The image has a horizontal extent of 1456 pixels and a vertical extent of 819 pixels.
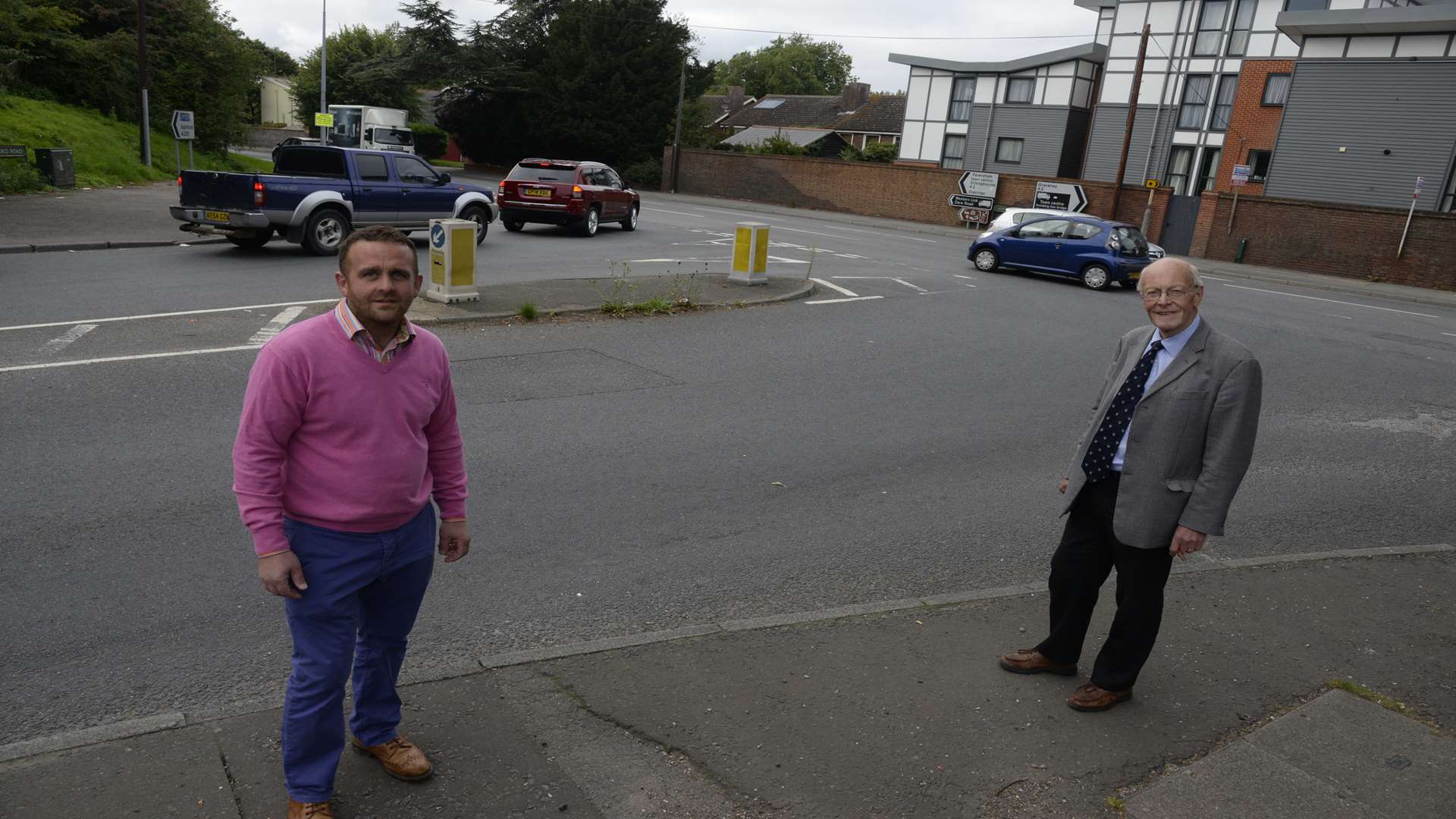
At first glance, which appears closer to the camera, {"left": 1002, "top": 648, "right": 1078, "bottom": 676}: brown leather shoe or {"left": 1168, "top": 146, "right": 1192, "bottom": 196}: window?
{"left": 1002, "top": 648, "right": 1078, "bottom": 676}: brown leather shoe

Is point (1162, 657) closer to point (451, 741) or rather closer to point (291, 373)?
point (451, 741)

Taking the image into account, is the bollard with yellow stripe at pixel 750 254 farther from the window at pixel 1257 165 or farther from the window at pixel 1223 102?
the window at pixel 1223 102

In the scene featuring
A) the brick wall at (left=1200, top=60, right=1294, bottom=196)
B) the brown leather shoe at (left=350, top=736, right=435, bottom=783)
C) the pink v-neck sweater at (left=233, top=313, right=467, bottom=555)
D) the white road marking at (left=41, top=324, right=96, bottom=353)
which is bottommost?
the white road marking at (left=41, top=324, right=96, bottom=353)

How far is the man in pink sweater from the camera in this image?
270 centimetres

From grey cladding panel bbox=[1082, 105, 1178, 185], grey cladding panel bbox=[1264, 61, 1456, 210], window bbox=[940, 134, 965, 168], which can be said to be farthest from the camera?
window bbox=[940, 134, 965, 168]

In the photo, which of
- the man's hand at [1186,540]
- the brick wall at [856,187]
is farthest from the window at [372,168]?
the brick wall at [856,187]

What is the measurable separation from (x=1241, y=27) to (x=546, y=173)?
105 ft

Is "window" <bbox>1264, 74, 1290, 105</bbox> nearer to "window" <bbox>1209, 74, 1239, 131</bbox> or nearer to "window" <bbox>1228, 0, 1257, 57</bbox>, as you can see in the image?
"window" <bbox>1209, 74, 1239, 131</bbox>

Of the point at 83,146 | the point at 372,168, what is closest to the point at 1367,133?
the point at 372,168

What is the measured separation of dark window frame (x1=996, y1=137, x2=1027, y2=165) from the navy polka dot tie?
45613 millimetres

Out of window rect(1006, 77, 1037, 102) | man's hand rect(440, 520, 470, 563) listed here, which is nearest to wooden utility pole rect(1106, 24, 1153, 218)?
window rect(1006, 77, 1037, 102)

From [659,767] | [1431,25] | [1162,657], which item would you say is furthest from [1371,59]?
[659,767]

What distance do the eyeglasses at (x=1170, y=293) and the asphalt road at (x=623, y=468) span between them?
2.10 meters

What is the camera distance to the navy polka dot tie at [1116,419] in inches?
148
